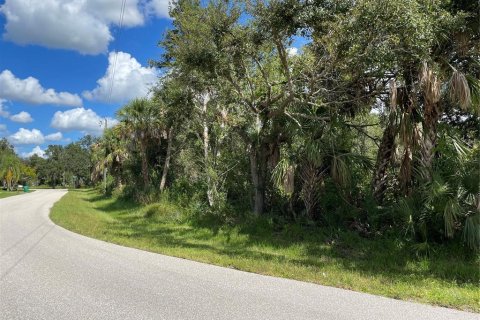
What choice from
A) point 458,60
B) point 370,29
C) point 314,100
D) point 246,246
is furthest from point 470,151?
point 246,246

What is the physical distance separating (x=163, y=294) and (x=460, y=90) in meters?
7.24

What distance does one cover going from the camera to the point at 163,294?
5.94 metres

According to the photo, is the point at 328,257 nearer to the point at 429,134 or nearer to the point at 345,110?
the point at 429,134

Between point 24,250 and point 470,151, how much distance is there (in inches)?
420

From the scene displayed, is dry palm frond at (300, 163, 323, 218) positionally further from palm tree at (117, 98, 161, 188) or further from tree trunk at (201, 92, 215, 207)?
palm tree at (117, 98, 161, 188)

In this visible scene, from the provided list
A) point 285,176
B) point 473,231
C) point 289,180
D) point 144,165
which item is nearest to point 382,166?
point 289,180

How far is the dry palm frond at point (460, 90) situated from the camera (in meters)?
8.73

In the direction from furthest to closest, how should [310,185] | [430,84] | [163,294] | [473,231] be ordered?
[310,185] < [430,84] < [473,231] < [163,294]

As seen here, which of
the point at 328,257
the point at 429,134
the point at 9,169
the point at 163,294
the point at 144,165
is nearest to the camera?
the point at 163,294

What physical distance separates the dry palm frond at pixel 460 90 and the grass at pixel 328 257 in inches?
122

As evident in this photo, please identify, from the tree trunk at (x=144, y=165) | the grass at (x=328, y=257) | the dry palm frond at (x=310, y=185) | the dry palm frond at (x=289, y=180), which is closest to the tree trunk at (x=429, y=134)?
the grass at (x=328, y=257)

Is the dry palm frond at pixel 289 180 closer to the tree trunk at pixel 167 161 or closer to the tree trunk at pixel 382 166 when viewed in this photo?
the tree trunk at pixel 382 166

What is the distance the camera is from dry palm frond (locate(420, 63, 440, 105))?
9.05 metres

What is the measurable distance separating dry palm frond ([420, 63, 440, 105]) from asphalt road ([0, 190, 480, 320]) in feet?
16.6
